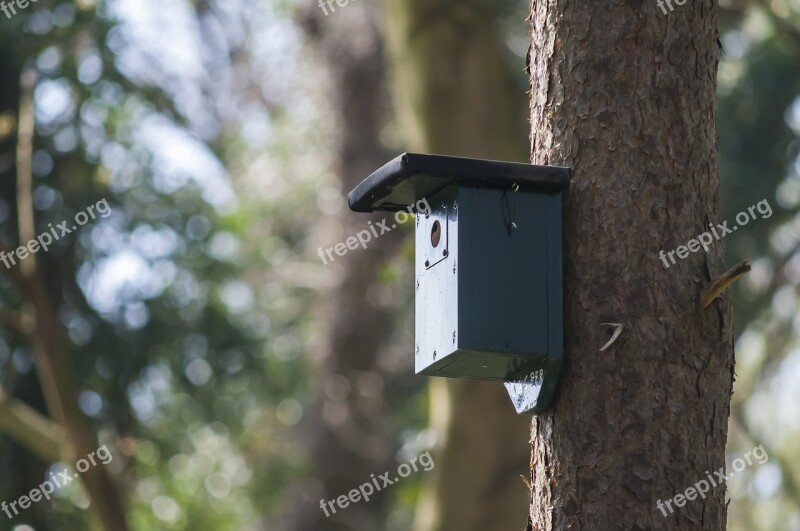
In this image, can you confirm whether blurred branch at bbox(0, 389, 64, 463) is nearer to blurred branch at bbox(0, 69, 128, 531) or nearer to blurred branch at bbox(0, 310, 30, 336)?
blurred branch at bbox(0, 69, 128, 531)

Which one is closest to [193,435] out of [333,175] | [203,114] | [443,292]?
[333,175]

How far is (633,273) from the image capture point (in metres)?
2.58

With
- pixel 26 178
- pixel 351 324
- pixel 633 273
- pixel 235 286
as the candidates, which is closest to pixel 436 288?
pixel 633 273

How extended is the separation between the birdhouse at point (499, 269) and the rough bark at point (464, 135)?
3818 mm

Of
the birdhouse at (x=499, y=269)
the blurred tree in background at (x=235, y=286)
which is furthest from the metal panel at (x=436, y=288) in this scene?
the blurred tree in background at (x=235, y=286)

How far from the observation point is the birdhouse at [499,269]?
2658mm

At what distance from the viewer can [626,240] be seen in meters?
2.61

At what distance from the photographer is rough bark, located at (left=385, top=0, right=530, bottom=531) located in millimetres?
6559

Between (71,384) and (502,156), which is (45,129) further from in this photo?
(502,156)

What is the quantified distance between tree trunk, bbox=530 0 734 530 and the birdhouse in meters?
0.04

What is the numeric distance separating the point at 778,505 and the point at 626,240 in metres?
12.9

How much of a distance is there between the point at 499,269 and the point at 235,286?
7757mm

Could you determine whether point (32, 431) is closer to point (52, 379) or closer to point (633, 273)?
point (52, 379)

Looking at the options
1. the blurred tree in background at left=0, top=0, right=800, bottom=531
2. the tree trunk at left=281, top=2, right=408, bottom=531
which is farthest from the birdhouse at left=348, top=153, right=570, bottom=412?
the tree trunk at left=281, top=2, right=408, bottom=531
